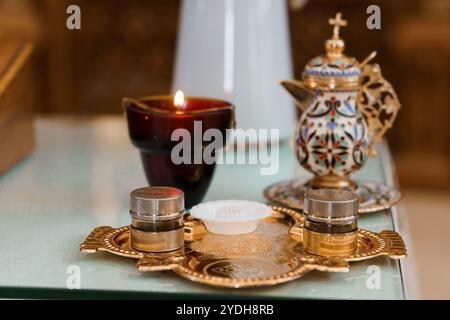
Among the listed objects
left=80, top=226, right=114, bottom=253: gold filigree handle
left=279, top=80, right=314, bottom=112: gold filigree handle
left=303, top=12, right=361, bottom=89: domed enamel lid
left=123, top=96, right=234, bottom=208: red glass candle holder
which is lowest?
left=80, top=226, right=114, bottom=253: gold filigree handle

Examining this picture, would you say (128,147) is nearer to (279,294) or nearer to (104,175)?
(104,175)

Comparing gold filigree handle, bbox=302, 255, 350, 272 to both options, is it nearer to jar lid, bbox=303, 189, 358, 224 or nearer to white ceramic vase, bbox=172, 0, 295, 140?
jar lid, bbox=303, 189, 358, 224

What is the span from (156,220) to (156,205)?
12 mm

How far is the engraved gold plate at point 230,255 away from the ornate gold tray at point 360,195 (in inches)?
3.1

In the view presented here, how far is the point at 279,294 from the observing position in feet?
1.71

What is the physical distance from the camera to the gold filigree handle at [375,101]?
0.80m

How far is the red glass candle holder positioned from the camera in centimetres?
70

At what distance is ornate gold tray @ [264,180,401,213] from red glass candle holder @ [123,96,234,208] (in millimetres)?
79

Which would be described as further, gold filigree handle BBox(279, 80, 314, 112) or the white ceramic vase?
the white ceramic vase

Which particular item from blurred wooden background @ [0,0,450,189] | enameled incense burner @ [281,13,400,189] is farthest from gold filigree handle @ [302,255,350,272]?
blurred wooden background @ [0,0,450,189]

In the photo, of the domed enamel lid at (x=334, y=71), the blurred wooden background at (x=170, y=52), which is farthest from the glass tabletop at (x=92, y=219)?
the blurred wooden background at (x=170, y=52)

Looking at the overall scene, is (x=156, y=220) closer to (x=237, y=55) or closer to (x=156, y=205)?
(x=156, y=205)

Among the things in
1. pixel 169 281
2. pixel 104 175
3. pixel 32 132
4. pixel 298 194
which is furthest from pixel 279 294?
pixel 32 132
